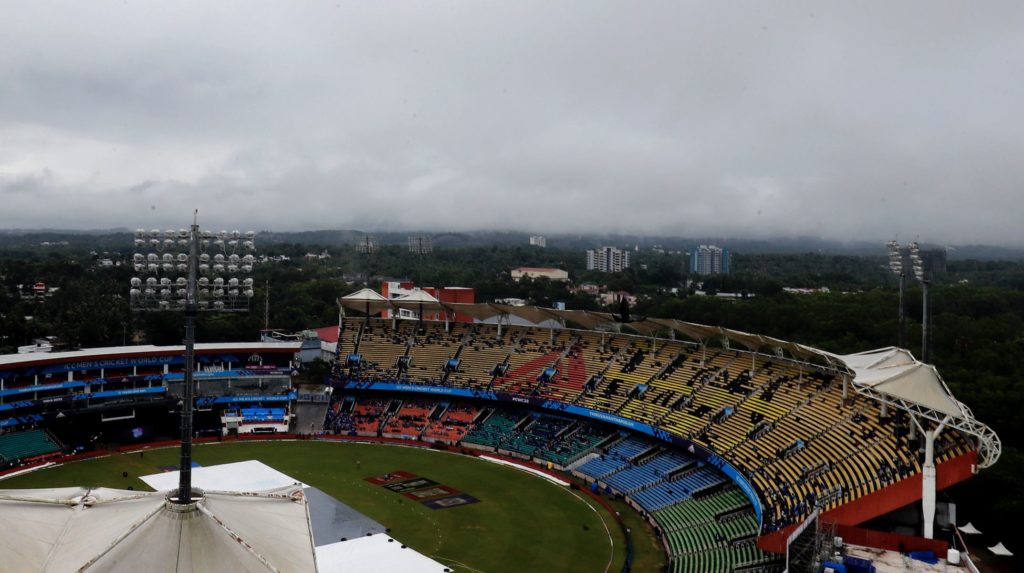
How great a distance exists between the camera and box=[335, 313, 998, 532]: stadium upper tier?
3569 cm

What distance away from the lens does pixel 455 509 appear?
46.0 metres

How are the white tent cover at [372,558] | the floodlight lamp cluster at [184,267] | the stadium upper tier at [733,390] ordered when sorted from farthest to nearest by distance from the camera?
the white tent cover at [372,558]
the stadium upper tier at [733,390]
the floodlight lamp cluster at [184,267]

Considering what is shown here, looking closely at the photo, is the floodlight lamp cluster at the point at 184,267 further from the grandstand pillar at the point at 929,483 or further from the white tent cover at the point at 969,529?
the white tent cover at the point at 969,529

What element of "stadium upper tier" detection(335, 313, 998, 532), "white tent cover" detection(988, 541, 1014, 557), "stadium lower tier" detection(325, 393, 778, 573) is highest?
"stadium upper tier" detection(335, 313, 998, 532)

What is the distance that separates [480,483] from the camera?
5138 cm

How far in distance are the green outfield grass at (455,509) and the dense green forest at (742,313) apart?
2120 centimetres

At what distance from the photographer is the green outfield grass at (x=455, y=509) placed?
3903cm

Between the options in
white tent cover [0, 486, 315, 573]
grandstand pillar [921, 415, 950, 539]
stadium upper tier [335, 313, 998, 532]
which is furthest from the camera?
stadium upper tier [335, 313, 998, 532]

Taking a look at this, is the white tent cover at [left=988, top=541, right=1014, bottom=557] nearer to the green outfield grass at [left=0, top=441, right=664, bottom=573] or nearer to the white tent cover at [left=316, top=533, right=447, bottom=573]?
the green outfield grass at [left=0, top=441, right=664, bottom=573]

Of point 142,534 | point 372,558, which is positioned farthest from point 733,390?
point 142,534

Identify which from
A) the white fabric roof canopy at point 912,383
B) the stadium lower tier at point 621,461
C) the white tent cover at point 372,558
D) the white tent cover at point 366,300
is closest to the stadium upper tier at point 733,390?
the white fabric roof canopy at point 912,383

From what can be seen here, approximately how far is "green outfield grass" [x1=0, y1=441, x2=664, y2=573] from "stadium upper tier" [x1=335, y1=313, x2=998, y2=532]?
8.38 m

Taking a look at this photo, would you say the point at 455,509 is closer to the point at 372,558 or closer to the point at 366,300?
the point at 372,558

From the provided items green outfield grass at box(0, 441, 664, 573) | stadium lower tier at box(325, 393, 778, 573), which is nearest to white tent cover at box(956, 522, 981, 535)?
stadium lower tier at box(325, 393, 778, 573)
